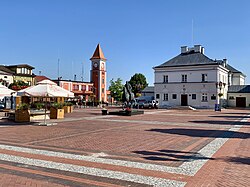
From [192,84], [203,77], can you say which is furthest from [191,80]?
[203,77]

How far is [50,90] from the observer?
1488 centimetres

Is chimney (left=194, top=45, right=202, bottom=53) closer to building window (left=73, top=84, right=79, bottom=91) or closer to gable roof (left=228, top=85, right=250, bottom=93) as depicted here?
gable roof (left=228, top=85, right=250, bottom=93)

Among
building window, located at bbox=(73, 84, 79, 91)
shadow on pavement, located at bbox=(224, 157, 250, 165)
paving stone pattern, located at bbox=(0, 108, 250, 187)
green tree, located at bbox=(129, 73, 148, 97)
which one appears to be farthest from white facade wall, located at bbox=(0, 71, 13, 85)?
shadow on pavement, located at bbox=(224, 157, 250, 165)

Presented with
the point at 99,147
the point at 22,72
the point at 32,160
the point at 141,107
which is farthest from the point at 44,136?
the point at 22,72

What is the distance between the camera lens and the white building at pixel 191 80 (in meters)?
44.7

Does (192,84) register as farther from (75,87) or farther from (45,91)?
(45,91)

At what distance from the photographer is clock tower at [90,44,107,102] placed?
7362 centimetres

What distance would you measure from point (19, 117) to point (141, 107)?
3108 cm

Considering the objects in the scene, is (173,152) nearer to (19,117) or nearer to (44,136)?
(44,136)

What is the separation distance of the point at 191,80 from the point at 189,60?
4.32 metres

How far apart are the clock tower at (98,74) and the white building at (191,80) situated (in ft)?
88.9

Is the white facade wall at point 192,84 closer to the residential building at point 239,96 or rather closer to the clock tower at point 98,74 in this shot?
the residential building at point 239,96

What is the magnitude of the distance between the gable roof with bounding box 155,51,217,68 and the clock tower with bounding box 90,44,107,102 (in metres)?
28.2

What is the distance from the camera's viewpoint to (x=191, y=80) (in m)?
→ 46.6
